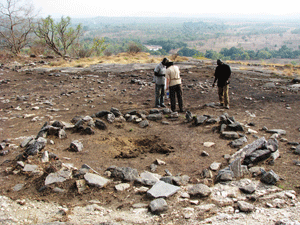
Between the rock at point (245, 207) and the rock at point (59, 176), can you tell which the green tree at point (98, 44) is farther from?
the rock at point (245, 207)

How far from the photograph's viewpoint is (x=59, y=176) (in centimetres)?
400

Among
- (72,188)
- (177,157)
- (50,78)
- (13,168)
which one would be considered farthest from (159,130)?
(50,78)

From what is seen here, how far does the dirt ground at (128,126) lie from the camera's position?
13.3ft

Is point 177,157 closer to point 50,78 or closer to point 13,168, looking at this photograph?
point 13,168

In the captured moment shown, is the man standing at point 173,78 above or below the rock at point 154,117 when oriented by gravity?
above

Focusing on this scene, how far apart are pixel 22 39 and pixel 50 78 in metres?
18.9

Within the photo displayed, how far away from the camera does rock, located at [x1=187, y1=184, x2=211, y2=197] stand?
362cm

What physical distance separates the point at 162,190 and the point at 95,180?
1.15 m

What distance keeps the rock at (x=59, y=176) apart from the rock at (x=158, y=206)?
1623 millimetres

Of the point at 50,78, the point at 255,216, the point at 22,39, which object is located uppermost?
the point at 22,39

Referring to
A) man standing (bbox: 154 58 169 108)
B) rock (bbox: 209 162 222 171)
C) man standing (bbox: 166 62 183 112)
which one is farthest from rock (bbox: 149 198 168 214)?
man standing (bbox: 154 58 169 108)

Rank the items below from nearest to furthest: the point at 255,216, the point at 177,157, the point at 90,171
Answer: the point at 255,216 < the point at 90,171 < the point at 177,157

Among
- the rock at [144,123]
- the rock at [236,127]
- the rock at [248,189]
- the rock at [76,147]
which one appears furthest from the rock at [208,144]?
the rock at [76,147]

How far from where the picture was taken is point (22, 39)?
28.2 meters
